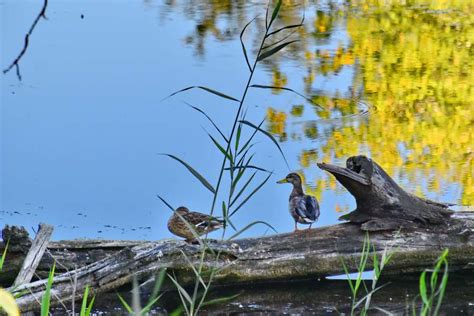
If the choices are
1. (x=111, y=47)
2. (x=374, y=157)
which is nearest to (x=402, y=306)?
(x=374, y=157)

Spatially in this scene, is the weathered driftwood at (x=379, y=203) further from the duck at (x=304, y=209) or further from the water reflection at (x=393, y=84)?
the water reflection at (x=393, y=84)

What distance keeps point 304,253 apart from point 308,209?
0.43 meters

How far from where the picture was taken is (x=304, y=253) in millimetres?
5883

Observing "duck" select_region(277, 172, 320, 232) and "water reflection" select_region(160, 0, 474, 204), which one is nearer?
"duck" select_region(277, 172, 320, 232)

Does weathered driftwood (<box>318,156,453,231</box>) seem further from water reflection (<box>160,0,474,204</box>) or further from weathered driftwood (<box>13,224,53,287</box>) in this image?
weathered driftwood (<box>13,224,53,287</box>)

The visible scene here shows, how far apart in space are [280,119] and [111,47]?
2644mm

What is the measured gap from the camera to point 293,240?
589 cm

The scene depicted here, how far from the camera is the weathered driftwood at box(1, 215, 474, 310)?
18.7 ft

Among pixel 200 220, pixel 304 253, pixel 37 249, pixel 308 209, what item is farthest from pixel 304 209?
pixel 37 249

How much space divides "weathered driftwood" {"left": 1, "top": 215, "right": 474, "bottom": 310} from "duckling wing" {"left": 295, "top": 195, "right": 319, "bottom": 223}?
0.73 feet

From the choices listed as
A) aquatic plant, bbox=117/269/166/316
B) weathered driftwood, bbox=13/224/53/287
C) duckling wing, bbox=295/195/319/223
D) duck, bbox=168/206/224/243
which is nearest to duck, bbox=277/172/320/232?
duckling wing, bbox=295/195/319/223

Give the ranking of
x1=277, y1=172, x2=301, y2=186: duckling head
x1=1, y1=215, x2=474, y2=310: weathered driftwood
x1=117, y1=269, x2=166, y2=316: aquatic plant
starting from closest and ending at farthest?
1. x1=117, y1=269, x2=166, y2=316: aquatic plant
2. x1=1, y1=215, x2=474, y2=310: weathered driftwood
3. x1=277, y1=172, x2=301, y2=186: duckling head

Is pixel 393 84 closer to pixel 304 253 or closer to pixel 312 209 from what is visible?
pixel 312 209

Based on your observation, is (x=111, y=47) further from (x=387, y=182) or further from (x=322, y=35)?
(x=387, y=182)
